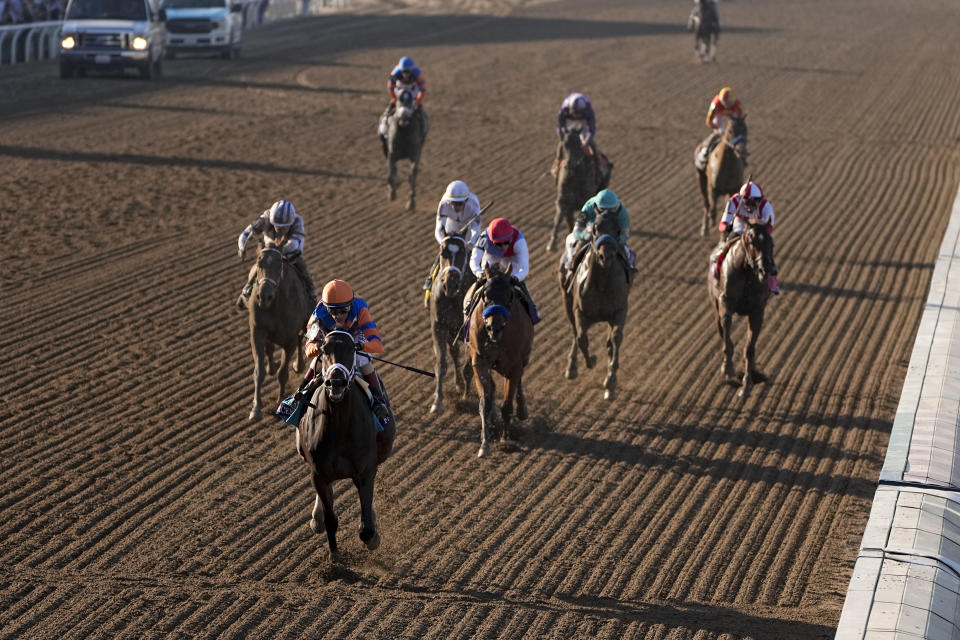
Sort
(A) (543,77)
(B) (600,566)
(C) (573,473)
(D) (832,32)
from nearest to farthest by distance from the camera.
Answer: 1. (B) (600,566)
2. (C) (573,473)
3. (A) (543,77)
4. (D) (832,32)

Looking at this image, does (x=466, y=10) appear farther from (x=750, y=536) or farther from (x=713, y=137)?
(x=750, y=536)

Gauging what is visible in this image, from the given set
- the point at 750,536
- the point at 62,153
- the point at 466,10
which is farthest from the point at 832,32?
the point at 750,536

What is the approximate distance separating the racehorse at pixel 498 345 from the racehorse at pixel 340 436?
85.3 inches

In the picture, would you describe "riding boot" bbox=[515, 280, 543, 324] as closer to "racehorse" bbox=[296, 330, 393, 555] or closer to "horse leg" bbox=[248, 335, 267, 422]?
"horse leg" bbox=[248, 335, 267, 422]

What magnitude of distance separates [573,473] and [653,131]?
54.6ft

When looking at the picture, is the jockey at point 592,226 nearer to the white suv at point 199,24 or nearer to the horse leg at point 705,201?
the horse leg at point 705,201

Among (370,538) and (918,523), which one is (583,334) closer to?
(918,523)

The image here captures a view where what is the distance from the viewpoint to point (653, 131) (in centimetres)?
2605

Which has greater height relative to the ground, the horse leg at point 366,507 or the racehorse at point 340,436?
the racehorse at point 340,436

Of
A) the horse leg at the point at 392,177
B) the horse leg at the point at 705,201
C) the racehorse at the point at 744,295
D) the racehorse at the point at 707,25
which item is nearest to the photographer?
the racehorse at the point at 744,295

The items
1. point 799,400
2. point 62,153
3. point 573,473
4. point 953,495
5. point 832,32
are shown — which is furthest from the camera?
point 832,32

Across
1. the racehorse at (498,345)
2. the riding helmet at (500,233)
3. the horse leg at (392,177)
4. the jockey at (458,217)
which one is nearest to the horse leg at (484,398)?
the racehorse at (498,345)

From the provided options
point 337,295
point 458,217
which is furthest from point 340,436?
point 458,217

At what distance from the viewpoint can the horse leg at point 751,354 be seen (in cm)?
1237
